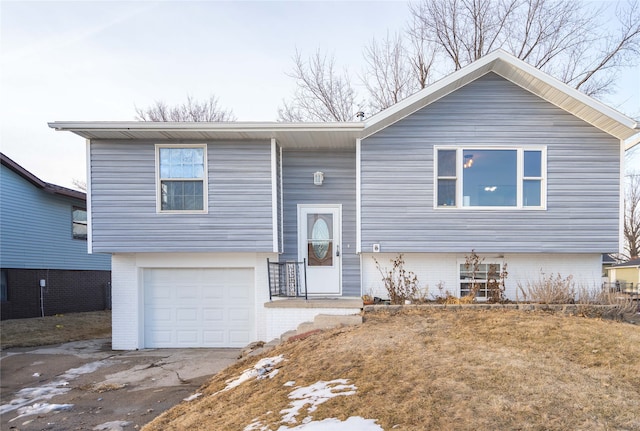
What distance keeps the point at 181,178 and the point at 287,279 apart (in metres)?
3.31

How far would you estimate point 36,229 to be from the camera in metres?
13.6

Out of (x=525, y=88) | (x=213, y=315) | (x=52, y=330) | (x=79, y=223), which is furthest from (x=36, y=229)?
(x=525, y=88)

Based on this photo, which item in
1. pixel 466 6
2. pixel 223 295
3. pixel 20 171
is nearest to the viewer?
pixel 223 295

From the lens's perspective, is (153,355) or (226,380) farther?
(153,355)

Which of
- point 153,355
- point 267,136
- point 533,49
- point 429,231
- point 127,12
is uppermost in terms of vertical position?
point 533,49

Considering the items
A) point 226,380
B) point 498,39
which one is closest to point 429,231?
point 226,380

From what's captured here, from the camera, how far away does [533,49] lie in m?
15.9

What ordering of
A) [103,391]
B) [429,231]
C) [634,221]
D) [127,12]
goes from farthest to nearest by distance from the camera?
[634,221] → [127,12] → [429,231] → [103,391]

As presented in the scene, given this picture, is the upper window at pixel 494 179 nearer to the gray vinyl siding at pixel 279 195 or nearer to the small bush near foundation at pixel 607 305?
the small bush near foundation at pixel 607 305

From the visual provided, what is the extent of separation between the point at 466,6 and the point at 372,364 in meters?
16.2

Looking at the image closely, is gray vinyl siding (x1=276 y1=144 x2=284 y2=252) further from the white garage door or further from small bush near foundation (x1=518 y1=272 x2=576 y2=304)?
small bush near foundation (x1=518 y1=272 x2=576 y2=304)

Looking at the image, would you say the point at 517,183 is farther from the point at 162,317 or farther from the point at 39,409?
the point at 39,409

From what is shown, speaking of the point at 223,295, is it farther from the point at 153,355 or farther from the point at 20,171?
the point at 20,171

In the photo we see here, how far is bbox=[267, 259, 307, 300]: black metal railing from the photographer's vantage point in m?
8.60
